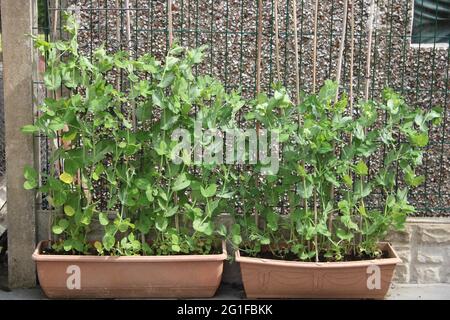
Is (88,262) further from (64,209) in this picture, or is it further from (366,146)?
(366,146)

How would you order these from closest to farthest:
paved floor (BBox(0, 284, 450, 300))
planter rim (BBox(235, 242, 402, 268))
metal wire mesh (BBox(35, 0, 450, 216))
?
planter rim (BBox(235, 242, 402, 268)) → paved floor (BBox(0, 284, 450, 300)) → metal wire mesh (BBox(35, 0, 450, 216))

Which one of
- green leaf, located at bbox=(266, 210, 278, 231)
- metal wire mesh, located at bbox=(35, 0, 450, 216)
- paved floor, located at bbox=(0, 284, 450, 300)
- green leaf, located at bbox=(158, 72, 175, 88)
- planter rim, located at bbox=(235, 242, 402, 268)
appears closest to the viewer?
green leaf, located at bbox=(158, 72, 175, 88)

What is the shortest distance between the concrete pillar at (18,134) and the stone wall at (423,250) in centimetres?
245

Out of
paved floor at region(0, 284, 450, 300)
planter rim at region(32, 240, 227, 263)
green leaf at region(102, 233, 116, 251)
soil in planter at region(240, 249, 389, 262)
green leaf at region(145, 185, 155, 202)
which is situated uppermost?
green leaf at region(145, 185, 155, 202)

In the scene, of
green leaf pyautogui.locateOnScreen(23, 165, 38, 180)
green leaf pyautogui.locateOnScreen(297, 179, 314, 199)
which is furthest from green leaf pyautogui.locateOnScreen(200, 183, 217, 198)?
green leaf pyautogui.locateOnScreen(23, 165, 38, 180)

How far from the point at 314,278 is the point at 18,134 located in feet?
6.93

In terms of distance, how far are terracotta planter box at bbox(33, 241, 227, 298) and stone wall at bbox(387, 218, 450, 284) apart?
1278mm

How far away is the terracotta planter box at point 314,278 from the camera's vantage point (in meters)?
4.43

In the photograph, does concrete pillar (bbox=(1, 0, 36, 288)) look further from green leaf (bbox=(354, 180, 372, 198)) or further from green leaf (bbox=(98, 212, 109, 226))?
green leaf (bbox=(354, 180, 372, 198))

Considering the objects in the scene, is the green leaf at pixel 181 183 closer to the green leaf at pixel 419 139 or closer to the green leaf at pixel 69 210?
the green leaf at pixel 69 210

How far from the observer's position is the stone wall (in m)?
4.86

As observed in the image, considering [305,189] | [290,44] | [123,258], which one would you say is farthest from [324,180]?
[290,44]

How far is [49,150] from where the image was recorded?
5.01 meters

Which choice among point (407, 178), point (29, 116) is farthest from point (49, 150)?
point (407, 178)
